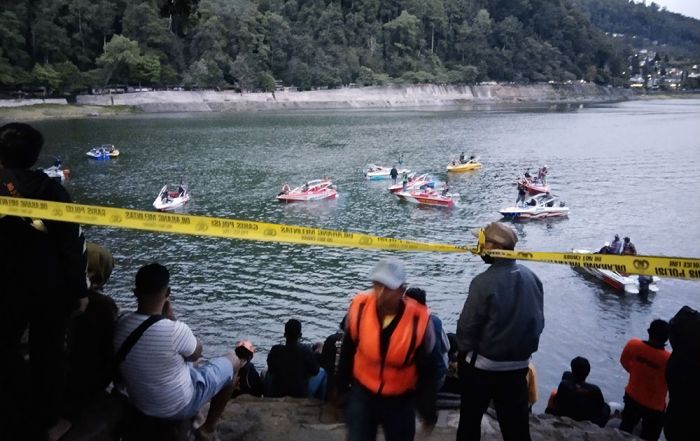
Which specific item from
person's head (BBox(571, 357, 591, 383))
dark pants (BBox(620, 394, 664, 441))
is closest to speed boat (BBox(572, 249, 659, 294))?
dark pants (BBox(620, 394, 664, 441))

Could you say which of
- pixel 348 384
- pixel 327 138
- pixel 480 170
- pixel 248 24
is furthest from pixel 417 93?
pixel 348 384

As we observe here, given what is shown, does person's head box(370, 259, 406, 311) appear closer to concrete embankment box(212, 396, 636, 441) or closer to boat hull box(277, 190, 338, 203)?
concrete embankment box(212, 396, 636, 441)

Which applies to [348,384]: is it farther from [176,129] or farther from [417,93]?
[417,93]

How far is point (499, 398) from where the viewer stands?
436 centimetres

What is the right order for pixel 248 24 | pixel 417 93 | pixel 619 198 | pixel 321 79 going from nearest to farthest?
1. pixel 619 198
2. pixel 248 24
3. pixel 321 79
4. pixel 417 93

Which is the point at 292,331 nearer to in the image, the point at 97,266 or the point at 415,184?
the point at 97,266

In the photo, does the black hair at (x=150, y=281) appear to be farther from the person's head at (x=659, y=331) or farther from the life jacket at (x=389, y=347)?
the person's head at (x=659, y=331)

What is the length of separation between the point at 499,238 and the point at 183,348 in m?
2.39

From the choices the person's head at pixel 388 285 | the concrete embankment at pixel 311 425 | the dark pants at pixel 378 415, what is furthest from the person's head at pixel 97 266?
the person's head at pixel 388 285

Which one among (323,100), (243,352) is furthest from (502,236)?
(323,100)

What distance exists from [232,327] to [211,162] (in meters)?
36.1

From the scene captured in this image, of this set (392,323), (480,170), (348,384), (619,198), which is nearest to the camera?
(392,323)

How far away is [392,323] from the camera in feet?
12.0

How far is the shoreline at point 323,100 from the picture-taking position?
90625 millimetres
